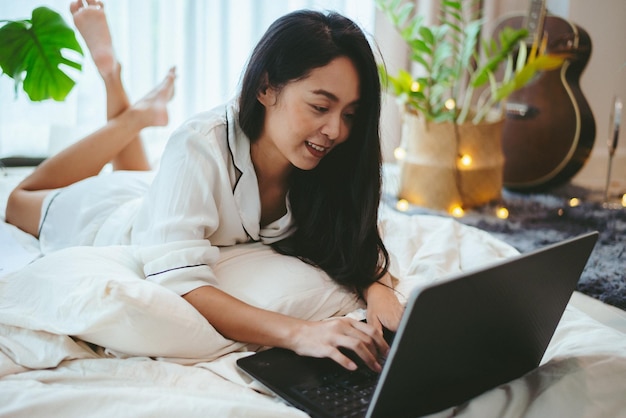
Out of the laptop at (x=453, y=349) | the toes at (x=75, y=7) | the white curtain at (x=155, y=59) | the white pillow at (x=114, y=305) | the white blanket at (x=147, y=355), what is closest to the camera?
the laptop at (x=453, y=349)

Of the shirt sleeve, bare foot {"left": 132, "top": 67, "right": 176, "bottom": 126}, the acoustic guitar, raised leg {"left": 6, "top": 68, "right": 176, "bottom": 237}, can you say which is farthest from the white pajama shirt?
the acoustic guitar

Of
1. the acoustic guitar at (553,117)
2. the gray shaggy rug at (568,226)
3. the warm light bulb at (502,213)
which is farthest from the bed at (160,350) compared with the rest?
the acoustic guitar at (553,117)

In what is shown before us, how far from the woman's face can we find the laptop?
35 centimetres

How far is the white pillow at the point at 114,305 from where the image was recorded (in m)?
0.95

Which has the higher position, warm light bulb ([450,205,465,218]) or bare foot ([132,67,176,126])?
bare foot ([132,67,176,126])

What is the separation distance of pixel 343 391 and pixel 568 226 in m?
1.42

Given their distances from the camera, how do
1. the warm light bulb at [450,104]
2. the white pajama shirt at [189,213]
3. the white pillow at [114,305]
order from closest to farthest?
the white pillow at [114,305], the white pajama shirt at [189,213], the warm light bulb at [450,104]

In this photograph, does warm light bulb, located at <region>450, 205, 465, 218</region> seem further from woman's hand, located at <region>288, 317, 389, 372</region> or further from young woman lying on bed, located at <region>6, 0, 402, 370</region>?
woman's hand, located at <region>288, 317, 389, 372</region>

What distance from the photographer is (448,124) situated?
88.9 inches

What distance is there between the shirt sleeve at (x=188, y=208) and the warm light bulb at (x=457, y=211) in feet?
4.10

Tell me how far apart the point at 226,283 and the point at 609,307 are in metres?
0.81

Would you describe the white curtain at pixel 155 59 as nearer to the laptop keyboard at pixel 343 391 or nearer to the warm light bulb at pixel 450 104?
the warm light bulb at pixel 450 104

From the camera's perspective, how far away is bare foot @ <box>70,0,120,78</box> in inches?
68.1

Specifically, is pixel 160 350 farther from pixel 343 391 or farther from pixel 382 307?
pixel 382 307
